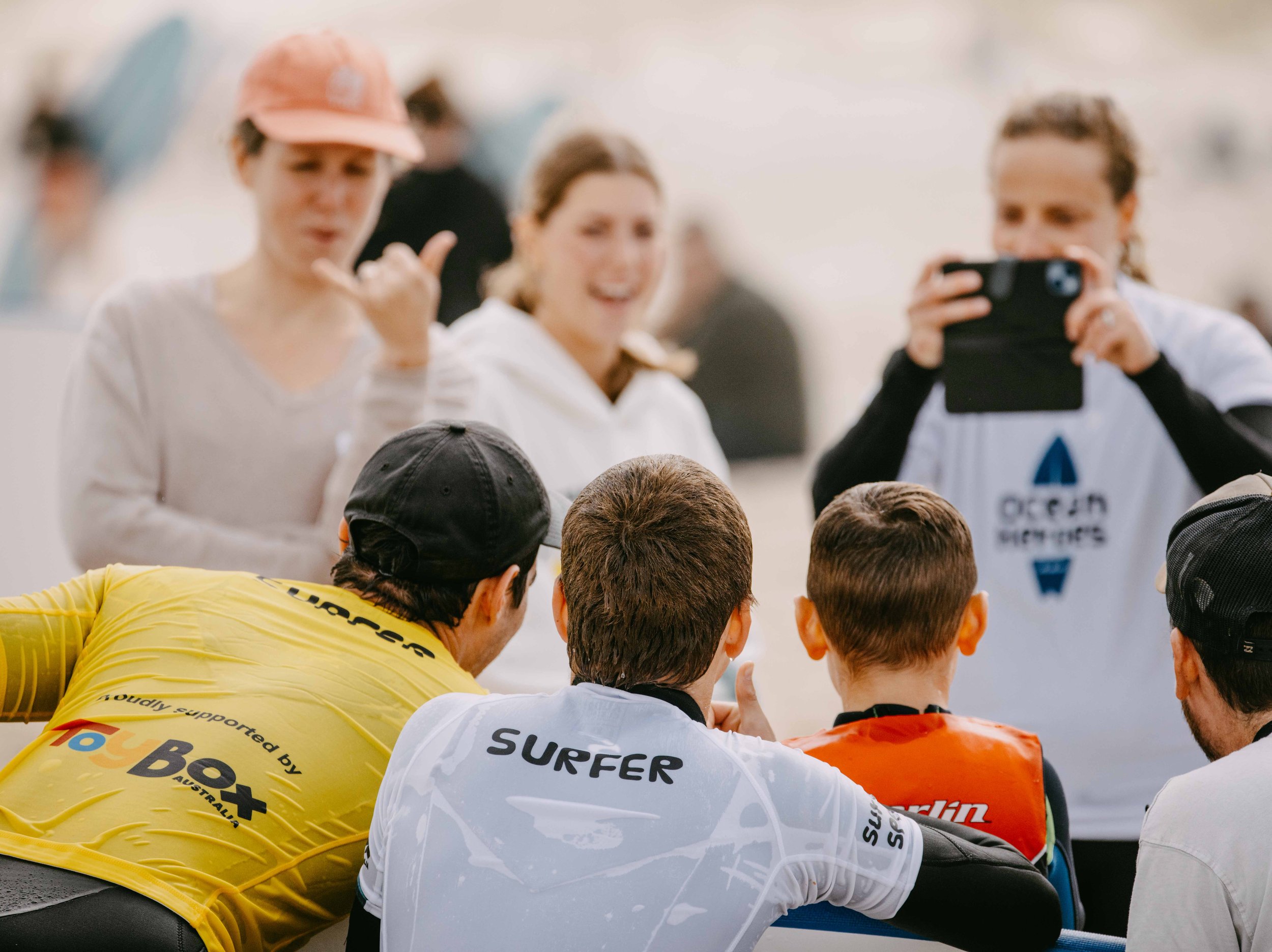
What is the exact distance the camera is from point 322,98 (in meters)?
2.32

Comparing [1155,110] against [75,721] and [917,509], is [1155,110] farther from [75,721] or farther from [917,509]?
[75,721]

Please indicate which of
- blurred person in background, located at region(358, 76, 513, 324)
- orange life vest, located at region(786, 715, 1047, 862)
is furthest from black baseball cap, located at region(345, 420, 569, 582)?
blurred person in background, located at region(358, 76, 513, 324)

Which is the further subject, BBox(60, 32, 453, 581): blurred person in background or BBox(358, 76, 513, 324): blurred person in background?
BBox(358, 76, 513, 324): blurred person in background

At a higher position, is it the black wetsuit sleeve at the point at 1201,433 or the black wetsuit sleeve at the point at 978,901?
the black wetsuit sleeve at the point at 1201,433

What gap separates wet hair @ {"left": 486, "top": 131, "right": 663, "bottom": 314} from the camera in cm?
265

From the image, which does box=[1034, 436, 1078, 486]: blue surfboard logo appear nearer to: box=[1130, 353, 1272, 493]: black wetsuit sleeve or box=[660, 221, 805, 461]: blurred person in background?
box=[1130, 353, 1272, 493]: black wetsuit sleeve

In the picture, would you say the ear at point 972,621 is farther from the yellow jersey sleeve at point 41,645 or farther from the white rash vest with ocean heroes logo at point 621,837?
the yellow jersey sleeve at point 41,645

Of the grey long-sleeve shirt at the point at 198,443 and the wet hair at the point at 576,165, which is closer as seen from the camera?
the grey long-sleeve shirt at the point at 198,443

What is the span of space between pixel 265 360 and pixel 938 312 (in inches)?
47.9

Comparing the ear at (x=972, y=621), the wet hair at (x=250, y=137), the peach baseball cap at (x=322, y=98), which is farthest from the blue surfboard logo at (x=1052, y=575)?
the wet hair at (x=250, y=137)

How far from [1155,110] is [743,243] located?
8.83 feet

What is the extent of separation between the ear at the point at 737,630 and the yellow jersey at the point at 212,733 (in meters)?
0.37

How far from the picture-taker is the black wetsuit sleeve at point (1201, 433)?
1.92m

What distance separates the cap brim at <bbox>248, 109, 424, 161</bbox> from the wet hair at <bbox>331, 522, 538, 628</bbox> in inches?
39.4
